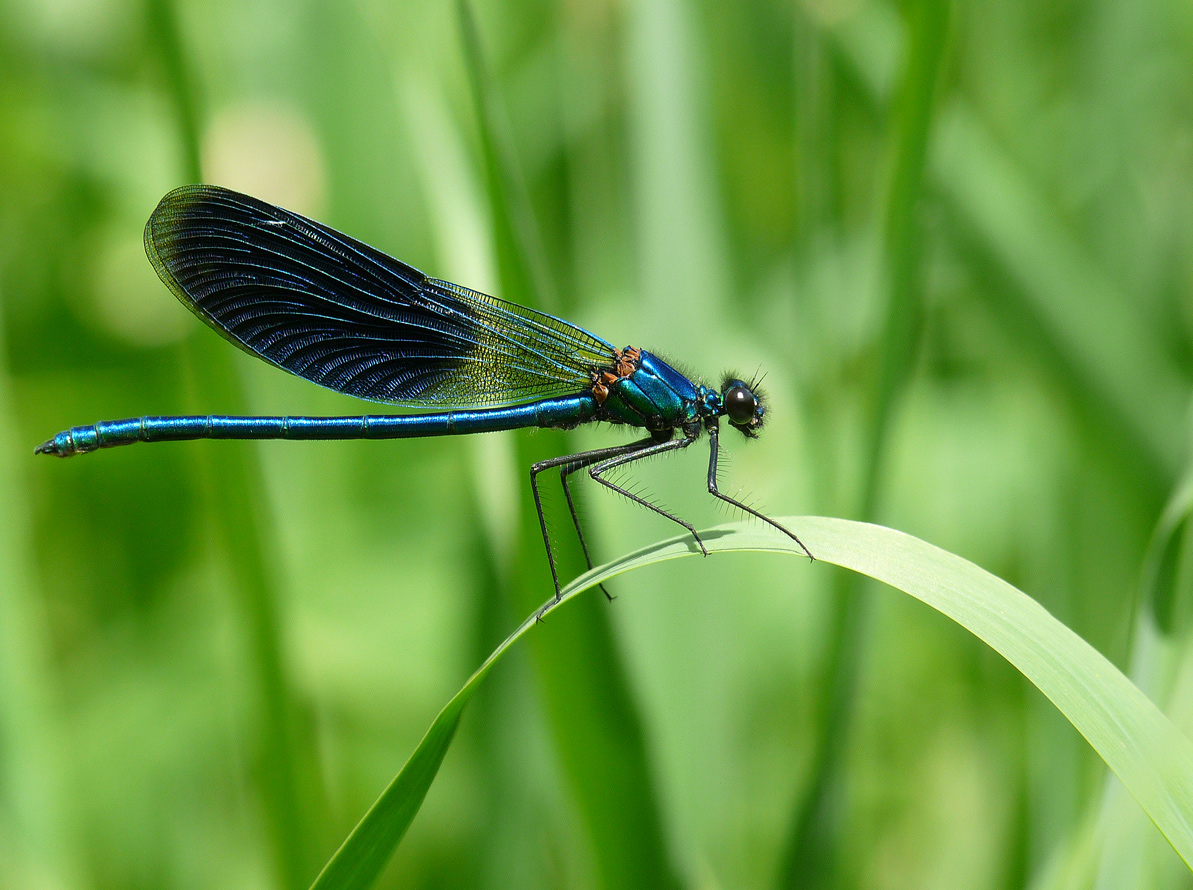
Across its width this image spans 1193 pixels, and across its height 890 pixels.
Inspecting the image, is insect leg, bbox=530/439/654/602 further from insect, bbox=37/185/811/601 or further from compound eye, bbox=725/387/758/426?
compound eye, bbox=725/387/758/426

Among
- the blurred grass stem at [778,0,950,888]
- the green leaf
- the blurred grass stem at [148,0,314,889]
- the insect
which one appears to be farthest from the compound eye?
the blurred grass stem at [148,0,314,889]

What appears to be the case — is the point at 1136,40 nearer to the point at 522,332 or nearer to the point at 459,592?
the point at 522,332

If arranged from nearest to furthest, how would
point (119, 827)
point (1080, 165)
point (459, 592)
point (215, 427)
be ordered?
point (215, 427) → point (119, 827) → point (459, 592) → point (1080, 165)

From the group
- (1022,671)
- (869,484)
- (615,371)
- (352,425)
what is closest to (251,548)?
(352,425)

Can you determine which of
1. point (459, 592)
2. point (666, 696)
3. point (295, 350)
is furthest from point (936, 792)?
point (295, 350)

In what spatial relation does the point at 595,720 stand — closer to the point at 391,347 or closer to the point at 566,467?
the point at 566,467

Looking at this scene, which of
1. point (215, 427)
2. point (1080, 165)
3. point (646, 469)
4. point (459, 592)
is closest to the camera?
point (215, 427)
